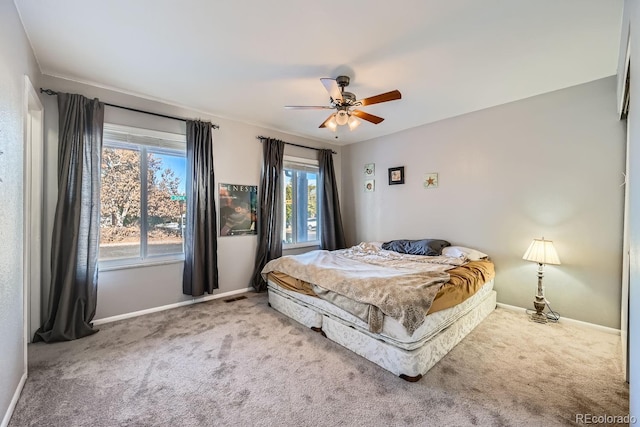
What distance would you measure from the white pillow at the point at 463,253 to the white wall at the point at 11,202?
4132 mm

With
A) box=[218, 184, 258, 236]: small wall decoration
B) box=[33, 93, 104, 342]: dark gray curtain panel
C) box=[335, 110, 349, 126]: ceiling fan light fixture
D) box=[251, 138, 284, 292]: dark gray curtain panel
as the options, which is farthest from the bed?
box=[33, 93, 104, 342]: dark gray curtain panel

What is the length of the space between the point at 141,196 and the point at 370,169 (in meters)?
3.71

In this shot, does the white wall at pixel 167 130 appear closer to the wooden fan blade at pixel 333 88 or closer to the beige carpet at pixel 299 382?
the beige carpet at pixel 299 382

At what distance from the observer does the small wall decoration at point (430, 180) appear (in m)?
4.16

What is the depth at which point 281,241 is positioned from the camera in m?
4.50

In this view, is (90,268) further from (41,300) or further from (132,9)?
(132,9)

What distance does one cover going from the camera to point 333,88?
258 centimetres

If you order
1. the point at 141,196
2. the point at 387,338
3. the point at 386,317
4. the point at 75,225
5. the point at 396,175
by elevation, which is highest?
the point at 396,175

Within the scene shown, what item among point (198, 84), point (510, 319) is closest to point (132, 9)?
point (198, 84)

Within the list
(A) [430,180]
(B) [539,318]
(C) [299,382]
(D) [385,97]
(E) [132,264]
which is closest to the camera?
(C) [299,382]

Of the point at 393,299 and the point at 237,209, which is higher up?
the point at 237,209

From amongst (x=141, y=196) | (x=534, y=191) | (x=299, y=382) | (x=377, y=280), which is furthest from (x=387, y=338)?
(x=141, y=196)

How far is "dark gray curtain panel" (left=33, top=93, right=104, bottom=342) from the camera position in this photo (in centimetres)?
263

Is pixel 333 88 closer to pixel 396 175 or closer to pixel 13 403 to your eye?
pixel 396 175
